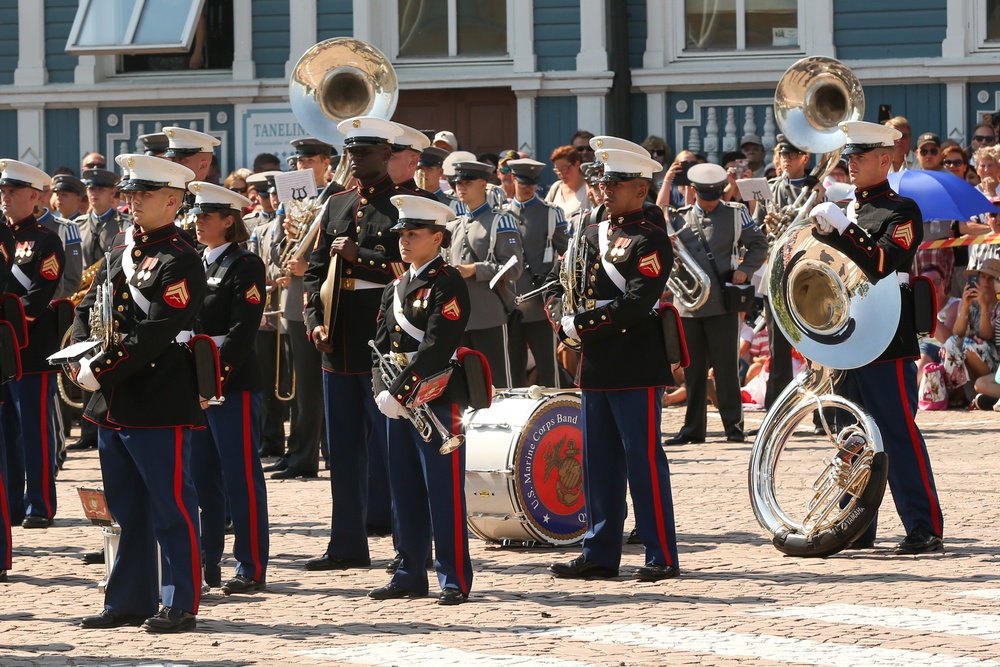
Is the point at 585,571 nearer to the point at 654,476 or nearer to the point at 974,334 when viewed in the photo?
the point at 654,476

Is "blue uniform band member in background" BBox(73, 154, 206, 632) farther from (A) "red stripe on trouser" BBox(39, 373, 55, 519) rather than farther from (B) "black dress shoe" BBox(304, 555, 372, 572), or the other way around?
(A) "red stripe on trouser" BBox(39, 373, 55, 519)

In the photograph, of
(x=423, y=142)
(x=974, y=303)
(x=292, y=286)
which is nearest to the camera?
(x=423, y=142)

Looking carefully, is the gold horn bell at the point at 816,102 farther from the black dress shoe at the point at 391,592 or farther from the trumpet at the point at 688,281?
the black dress shoe at the point at 391,592

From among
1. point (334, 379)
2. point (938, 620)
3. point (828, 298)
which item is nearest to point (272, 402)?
point (334, 379)

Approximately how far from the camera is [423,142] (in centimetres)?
998

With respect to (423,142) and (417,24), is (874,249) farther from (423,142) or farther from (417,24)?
(417,24)

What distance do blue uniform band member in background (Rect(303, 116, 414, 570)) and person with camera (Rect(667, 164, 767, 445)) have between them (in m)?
5.27

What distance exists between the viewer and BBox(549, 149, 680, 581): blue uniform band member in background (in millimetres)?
9125

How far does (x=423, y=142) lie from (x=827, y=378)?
7.85 ft

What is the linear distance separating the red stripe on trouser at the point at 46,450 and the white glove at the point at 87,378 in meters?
3.49

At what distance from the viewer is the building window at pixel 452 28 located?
2222cm

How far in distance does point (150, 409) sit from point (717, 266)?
24.3ft

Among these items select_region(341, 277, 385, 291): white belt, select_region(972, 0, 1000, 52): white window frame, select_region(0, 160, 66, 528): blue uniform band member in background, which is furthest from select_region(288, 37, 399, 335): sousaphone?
select_region(972, 0, 1000, 52): white window frame

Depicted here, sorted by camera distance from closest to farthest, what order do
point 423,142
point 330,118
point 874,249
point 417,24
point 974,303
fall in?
point 874,249 → point 423,142 → point 330,118 → point 974,303 → point 417,24
